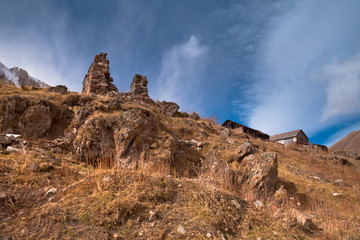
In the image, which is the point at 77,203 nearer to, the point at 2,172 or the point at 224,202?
the point at 2,172

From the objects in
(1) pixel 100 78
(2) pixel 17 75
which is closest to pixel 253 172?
(1) pixel 100 78

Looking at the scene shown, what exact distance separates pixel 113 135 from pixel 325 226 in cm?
695

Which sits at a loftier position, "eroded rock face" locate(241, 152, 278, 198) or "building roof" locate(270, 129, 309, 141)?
"building roof" locate(270, 129, 309, 141)

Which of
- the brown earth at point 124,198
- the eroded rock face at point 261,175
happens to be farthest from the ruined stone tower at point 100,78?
the eroded rock face at point 261,175

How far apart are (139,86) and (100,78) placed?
131 inches

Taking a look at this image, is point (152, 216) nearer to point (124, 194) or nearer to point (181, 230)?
point (181, 230)

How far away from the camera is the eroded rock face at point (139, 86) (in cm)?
1520

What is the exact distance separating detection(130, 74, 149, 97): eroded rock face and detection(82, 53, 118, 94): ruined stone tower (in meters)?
1.93

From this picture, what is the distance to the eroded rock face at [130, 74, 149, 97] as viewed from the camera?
15196 mm

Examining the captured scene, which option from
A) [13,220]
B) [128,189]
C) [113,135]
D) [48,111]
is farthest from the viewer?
[48,111]

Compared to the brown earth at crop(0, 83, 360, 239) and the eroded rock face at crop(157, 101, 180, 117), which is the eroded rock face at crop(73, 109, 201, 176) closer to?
the brown earth at crop(0, 83, 360, 239)

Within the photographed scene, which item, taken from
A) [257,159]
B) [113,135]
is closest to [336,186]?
[257,159]

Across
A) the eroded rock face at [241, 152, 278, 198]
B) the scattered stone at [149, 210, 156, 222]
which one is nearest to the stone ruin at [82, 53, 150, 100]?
the eroded rock face at [241, 152, 278, 198]

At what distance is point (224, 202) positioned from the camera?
11.1 ft
